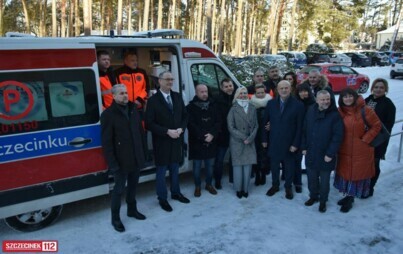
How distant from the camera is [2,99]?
3.64 m

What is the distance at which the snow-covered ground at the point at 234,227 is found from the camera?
3918mm

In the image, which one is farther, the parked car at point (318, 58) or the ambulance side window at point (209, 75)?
the parked car at point (318, 58)

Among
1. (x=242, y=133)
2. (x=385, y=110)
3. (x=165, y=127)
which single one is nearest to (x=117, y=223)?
(x=165, y=127)

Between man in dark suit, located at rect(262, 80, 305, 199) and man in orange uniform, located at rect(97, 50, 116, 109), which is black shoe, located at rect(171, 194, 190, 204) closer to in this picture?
man in dark suit, located at rect(262, 80, 305, 199)

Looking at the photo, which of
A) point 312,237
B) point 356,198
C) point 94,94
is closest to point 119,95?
point 94,94

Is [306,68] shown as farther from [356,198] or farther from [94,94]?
[94,94]

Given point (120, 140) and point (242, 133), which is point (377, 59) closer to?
point (242, 133)

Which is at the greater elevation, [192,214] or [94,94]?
[94,94]

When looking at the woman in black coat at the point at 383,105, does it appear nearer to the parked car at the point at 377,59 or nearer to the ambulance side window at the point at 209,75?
the ambulance side window at the point at 209,75

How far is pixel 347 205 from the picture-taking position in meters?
4.86

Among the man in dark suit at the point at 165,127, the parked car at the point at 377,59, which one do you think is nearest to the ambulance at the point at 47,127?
the man in dark suit at the point at 165,127

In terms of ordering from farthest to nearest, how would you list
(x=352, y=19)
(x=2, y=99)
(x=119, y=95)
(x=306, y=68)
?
1. (x=352, y=19)
2. (x=306, y=68)
3. (x=119, y=95)
4. (x=2, y=99)

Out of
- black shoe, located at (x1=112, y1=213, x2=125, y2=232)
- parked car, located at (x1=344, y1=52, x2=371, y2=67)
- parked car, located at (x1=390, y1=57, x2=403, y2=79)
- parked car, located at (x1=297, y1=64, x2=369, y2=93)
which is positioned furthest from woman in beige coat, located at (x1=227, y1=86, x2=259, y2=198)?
parked car, located at (x1=344, y1=52, x2=371, y2=67)

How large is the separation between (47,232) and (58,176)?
2.37ft
